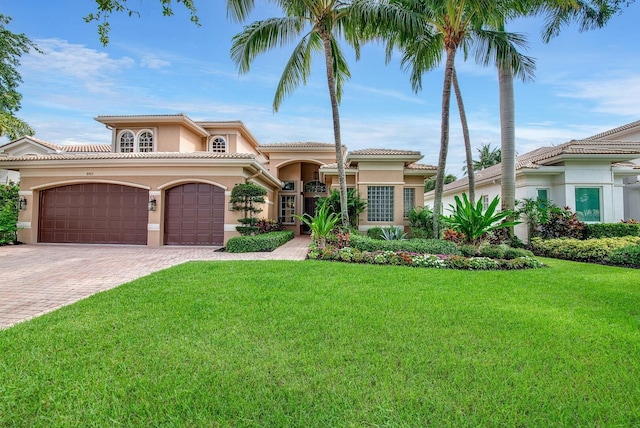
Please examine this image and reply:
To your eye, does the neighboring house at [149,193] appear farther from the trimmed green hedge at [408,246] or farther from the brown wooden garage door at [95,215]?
the trimmed green hedge at [408,246]

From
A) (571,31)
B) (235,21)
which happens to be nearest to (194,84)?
(235,21)

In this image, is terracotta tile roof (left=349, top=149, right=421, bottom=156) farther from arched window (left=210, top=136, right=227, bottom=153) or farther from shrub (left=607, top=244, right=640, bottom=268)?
arched window (left=210, top=136, right=227, bottom=153)

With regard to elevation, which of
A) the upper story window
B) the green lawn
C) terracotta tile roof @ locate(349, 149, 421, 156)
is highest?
the upper story window

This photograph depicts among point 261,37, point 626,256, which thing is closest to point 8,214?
point 261,37

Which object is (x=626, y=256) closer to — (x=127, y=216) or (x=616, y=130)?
(x=616, y=130)

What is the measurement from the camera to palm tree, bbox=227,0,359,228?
1134 cm

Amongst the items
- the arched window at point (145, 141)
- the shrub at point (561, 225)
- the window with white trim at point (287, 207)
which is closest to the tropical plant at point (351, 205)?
the window with white trim at point (287, 207)

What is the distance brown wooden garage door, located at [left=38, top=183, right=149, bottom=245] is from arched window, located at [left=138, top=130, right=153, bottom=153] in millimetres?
4941

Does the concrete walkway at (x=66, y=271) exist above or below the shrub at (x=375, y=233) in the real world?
below

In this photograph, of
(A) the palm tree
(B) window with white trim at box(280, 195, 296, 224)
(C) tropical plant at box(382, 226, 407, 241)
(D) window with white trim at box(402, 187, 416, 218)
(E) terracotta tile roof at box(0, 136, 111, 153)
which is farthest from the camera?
(E) terracotta tile roof at box(0, 136, 111, 153)

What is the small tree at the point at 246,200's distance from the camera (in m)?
12.7

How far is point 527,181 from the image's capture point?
14.8 m

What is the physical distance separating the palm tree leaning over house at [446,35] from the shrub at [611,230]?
696 centimetres

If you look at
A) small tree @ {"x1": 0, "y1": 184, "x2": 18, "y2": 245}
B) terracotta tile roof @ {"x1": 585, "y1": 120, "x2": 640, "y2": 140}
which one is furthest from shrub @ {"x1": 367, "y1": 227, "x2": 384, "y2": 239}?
terracotta tile roof @ {"x1": 585, "y1": 120, "x2": 640, "y2": 140}
